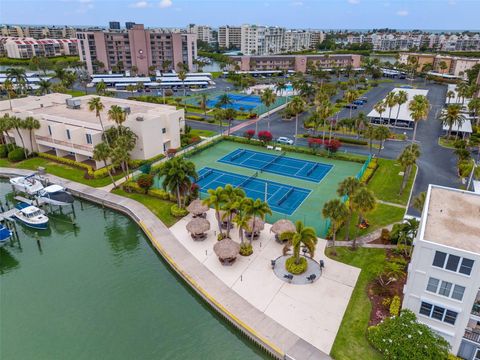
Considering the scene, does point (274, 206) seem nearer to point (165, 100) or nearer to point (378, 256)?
point (378, 256)

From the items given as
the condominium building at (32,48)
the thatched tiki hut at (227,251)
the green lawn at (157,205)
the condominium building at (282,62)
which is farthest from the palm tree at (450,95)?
the condominium building at (32,48)

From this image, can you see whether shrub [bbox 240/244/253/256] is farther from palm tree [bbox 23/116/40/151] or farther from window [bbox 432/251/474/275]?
palm tree [bbox 23/116/40/151]

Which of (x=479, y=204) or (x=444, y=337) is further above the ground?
(x=479, y=204)

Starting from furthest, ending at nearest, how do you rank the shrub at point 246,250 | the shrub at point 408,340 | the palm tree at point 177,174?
the palm tree at point 177,174 < the shrub at point 246,250 < the shrub at point 408,340

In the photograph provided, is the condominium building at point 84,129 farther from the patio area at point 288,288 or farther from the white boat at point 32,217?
the patio area at point 288,288

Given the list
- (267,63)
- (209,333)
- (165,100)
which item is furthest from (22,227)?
(267,63)

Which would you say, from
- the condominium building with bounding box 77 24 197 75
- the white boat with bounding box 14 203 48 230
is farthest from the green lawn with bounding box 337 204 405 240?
the condominium building with bounding box 77 24 197 75
